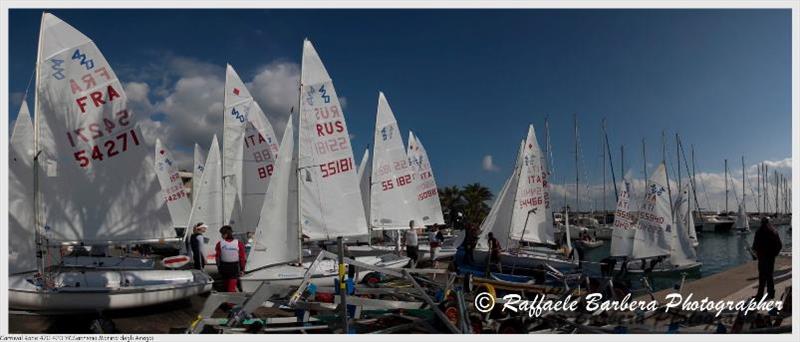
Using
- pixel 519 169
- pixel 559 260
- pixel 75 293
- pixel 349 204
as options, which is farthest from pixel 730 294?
pixel 75 293

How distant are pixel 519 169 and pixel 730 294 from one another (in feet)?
33.1

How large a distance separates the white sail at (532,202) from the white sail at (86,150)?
1338 centimetres

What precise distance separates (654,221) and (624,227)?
1088mm

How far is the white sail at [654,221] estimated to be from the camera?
53.2ft

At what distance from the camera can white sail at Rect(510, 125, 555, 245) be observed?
760 inches

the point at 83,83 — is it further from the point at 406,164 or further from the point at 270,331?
the point at 406,164

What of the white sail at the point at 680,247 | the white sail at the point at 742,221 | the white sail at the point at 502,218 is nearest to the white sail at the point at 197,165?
the white sail at the point at 502,218

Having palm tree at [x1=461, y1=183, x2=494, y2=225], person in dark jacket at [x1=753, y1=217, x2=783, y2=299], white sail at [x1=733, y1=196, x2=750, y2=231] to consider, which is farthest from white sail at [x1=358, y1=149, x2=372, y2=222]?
white sail at [x1=733, y1=196, x2=750, y2=231]

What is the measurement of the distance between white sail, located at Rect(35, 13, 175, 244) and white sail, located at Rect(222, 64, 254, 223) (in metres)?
8.37

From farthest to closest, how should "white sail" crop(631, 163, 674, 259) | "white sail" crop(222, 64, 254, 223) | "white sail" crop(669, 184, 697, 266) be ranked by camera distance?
"white sail" crop(222, 64, 254, 223) → "white sail" crop(669, 184, 697, 266) → "white sail" crop(631, 163, 674, 259)

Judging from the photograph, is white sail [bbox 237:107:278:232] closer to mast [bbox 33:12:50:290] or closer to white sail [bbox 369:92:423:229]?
white sail [bbox 369:92:423:229]

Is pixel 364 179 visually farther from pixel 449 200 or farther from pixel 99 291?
pixel 449 200

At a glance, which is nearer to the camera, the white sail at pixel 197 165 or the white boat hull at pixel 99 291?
the white boat hull at pixel 99 291

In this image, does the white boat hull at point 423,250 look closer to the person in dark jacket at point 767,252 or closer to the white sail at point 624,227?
the white sail at point 624,227
